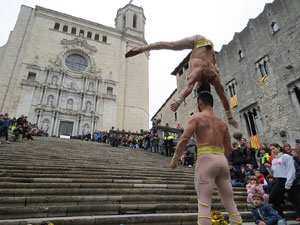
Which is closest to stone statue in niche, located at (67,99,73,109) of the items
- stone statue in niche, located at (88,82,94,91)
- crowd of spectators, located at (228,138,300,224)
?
stone statue in niche, located at (88,82,94,91)

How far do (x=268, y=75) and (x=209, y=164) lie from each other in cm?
1719

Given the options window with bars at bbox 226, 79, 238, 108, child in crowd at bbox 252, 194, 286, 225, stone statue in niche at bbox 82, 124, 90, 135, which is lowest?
child in crowd at bbox 252, 194, 286, 225

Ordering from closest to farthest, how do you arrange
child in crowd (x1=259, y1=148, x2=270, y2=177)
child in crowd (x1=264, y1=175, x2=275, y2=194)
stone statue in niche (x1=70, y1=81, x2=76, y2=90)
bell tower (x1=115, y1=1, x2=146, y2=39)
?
child in crowd (x1=264, y1=175, x2=275, y2=194) → child in crowd (x1=259, y1=148, x2=270, y2=177) → stone statue in niche (x1=70, y1=81, x2=76, y2=90) → bell tower (x1=115, y1=1, x2=146, y2=39)

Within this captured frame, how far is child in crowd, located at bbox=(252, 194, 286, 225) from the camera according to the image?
158 inches

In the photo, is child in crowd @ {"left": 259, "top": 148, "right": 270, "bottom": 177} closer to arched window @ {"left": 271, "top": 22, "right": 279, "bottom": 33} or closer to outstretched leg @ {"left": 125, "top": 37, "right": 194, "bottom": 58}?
outstretched leg @ {"left": 125, "top": 37, "right": 194, "bottom": 58}

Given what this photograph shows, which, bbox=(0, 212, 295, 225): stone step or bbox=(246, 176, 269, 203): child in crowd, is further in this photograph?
bbox=(246, 176, 269, 203): child in crowd

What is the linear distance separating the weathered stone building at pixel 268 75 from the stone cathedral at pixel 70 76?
1708 centimetres

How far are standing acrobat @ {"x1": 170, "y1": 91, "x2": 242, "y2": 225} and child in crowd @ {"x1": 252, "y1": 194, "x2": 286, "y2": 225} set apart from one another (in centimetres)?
220

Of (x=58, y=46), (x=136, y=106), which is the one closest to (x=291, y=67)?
(x=136, y=106)

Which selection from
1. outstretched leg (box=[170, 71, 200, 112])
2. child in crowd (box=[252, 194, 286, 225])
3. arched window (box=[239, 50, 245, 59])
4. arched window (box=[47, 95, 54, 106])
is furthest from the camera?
arched window (box=[47, 95, 54, 106])

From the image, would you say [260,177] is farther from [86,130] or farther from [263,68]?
[86,130]

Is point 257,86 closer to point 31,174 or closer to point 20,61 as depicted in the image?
point 31,174

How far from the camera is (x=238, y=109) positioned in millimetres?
18969

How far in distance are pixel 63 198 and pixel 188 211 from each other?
2838 mm
